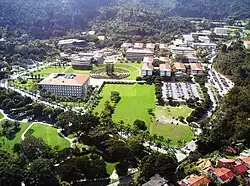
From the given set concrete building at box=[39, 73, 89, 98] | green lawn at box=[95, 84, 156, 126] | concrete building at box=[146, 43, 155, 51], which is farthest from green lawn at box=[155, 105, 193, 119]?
concrete building at box=[146, 43, 155, 51]

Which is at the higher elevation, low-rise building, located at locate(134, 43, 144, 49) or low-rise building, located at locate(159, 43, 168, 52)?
low-rise building, located at locate(134, 43, 144, 49)

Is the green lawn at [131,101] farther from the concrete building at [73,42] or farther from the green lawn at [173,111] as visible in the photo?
the concrete building at [73,42]

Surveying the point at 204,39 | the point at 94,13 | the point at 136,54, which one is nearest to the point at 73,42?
the point at 136,54

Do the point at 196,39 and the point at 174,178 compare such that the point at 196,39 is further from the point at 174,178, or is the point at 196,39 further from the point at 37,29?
the point at 174,178

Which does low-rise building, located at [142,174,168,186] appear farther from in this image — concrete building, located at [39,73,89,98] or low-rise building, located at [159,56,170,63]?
low-rise building, located at [159,56,170,63]

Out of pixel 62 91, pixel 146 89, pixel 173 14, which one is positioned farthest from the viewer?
pixel 173 14

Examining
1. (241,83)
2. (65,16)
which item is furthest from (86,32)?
(241,83)

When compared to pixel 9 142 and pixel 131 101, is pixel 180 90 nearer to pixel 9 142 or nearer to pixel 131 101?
pixel 131 101
